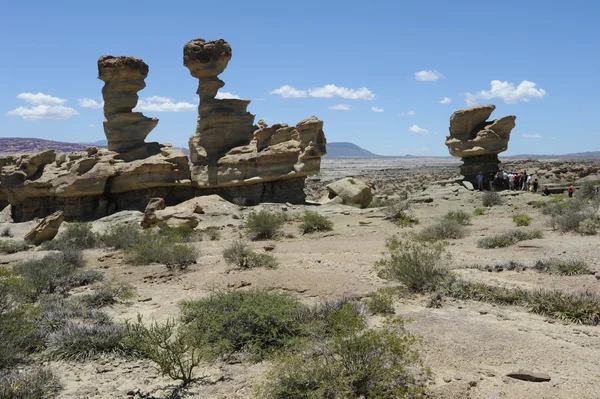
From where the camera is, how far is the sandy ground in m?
5.23

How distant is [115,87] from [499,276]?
76.5 feet

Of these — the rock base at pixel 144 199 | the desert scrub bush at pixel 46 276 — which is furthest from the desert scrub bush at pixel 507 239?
the rock base at pixel 144 199

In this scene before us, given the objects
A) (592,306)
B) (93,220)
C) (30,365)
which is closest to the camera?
(30,365)

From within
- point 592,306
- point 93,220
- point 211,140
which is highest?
point 211,140

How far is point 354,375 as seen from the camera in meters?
4.88

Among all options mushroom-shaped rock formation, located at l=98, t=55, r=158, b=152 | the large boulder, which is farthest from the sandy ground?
mushroom-shaped rock formation, located at l=98, t=55, r=158, b=152

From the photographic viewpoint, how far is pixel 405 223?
1903 cm

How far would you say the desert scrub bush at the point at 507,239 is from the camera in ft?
43.1

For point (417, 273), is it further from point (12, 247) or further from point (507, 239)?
point (12, 247)

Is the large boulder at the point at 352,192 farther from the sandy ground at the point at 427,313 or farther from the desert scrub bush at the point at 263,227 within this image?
the desert scrub bush at the point at 263,227

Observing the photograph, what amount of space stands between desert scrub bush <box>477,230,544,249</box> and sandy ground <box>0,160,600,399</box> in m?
0.30

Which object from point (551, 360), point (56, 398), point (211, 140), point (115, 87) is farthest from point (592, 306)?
point (115, 87)

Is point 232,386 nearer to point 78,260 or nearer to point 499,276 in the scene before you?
point 499,276

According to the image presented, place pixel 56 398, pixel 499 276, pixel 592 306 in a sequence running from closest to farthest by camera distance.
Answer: pixel 56 398
pixel 592 306
pixel 499 276
